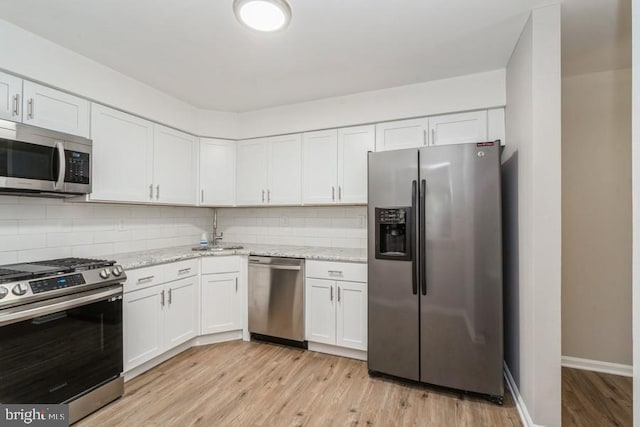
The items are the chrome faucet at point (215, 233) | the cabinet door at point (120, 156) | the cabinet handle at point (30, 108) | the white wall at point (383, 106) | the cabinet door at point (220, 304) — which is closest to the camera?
the cabinet handle at point (30, 108)

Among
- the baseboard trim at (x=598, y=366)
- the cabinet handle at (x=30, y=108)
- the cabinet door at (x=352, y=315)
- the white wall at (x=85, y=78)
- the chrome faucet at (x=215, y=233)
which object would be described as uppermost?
the white wall at (x=85, y=78)

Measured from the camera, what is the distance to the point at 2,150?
1.77 m

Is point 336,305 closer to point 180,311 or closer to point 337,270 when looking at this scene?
point 337,270

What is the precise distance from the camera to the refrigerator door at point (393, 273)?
2271 millimetres

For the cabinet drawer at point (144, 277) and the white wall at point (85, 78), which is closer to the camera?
the white wall at point (85, 78)

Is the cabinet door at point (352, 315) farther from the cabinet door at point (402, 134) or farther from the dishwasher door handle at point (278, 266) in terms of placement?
the cabinet door at point (402, 134)

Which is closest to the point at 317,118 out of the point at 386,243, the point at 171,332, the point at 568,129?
the point at 386,243

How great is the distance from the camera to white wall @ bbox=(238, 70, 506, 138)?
2.55 meters

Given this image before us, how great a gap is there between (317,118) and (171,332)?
2.37 meters

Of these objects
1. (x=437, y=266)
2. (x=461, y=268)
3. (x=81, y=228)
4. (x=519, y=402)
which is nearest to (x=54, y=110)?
(x=81, y=228)

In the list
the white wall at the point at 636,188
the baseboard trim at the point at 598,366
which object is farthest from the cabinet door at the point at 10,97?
the baseboard trim at the point at 598,366

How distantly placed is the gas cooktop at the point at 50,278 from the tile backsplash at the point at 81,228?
0.17m

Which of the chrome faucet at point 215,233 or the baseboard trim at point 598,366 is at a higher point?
the chrome faucet at point 215,233

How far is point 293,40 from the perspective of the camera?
2082mm
